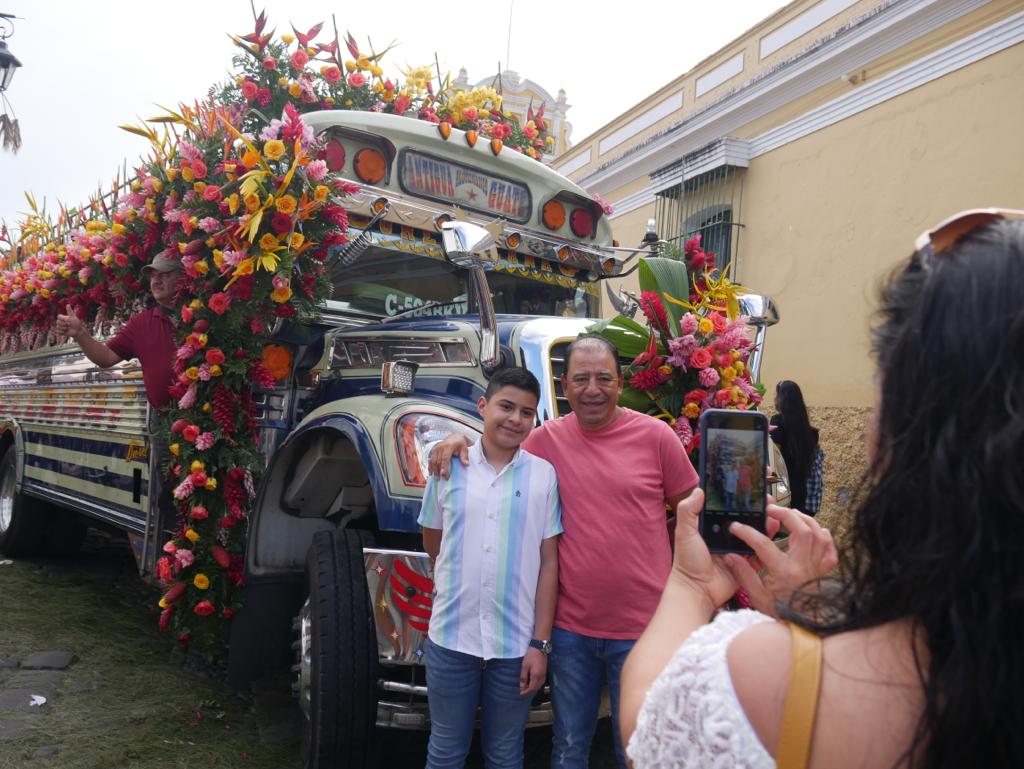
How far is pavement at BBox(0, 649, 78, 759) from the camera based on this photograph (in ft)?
11.6

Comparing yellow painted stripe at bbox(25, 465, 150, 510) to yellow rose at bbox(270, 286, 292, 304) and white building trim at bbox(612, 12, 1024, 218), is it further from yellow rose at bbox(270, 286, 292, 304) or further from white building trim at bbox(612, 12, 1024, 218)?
white building trim at bbox(612, 12, 1024, 218)

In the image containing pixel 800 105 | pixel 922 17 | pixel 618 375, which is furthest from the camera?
pixel 800 105

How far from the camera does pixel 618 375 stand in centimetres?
260

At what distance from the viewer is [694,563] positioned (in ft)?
3.95

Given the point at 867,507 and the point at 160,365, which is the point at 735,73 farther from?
the point at 867,507

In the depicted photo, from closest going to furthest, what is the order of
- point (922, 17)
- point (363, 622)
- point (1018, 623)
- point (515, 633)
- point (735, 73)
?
point (1018, 623) < point (515, 633) < point (363, 622) < point (922, 17) < point (735, 73)

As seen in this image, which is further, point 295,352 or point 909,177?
point 909,177

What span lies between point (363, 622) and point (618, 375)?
119 centimetres

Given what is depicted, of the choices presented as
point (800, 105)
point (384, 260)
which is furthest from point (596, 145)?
point (384, 260)

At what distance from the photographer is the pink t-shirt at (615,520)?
2426mm

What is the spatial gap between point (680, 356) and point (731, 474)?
1.66 m

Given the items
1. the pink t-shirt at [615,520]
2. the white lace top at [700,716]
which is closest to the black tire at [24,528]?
the pink t-shirt at [615,520]

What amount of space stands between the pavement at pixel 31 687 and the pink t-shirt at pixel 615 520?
2.32 meters

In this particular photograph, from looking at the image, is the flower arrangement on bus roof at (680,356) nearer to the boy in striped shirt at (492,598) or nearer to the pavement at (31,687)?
the boy in striped shirt at (492,598)
